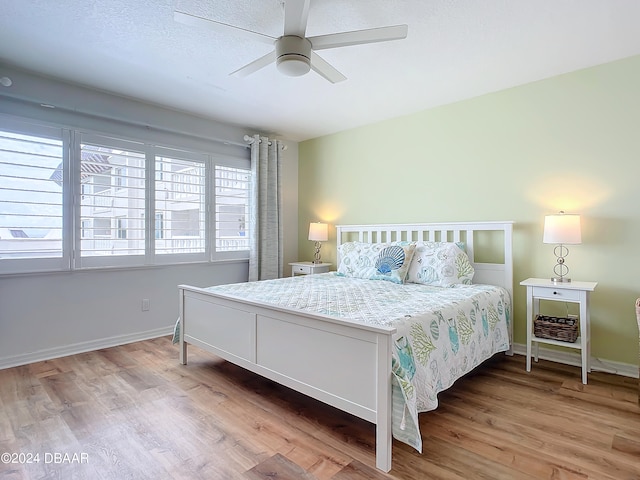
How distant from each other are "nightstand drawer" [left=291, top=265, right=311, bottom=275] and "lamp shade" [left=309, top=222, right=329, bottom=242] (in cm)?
38

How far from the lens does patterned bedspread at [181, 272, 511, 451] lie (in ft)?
5.60

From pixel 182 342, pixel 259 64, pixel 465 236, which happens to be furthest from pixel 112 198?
pixel 465 236

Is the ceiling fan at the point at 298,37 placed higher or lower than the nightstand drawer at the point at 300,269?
higher

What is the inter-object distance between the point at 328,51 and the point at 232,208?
7.79ft

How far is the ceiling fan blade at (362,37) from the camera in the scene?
1913 millimetres

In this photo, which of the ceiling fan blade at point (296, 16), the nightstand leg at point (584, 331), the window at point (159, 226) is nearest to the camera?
the ceiling fan blade at point (296, 16)

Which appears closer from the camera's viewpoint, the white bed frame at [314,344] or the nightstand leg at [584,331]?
the white bed frame at [314,344]

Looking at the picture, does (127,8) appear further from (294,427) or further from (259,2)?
(294,427)

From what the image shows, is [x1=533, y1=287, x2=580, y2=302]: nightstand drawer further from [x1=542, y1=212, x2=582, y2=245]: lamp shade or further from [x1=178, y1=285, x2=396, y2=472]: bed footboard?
[x1=178, y1=285, x2=396, y2=472]: bed footboard

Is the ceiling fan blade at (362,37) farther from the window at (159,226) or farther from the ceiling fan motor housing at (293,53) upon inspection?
the window at (159,226)

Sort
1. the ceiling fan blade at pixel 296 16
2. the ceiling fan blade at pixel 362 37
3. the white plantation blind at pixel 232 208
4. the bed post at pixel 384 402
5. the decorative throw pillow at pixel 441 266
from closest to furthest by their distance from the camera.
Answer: the bed post at pixel 384 402
the ceiling fan blade at pixel 296 16
the ceiling fan blade at pixel 362 37
the decorative throw pillow at pixel 441 266
the white plantation blind at pixel 232 208

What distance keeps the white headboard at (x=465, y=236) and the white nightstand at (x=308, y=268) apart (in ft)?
2.13

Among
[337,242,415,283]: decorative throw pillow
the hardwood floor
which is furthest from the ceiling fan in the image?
the hardwood floor

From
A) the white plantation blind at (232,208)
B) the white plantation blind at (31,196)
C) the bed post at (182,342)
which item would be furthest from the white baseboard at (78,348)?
the white plantation blind at (232,208)
